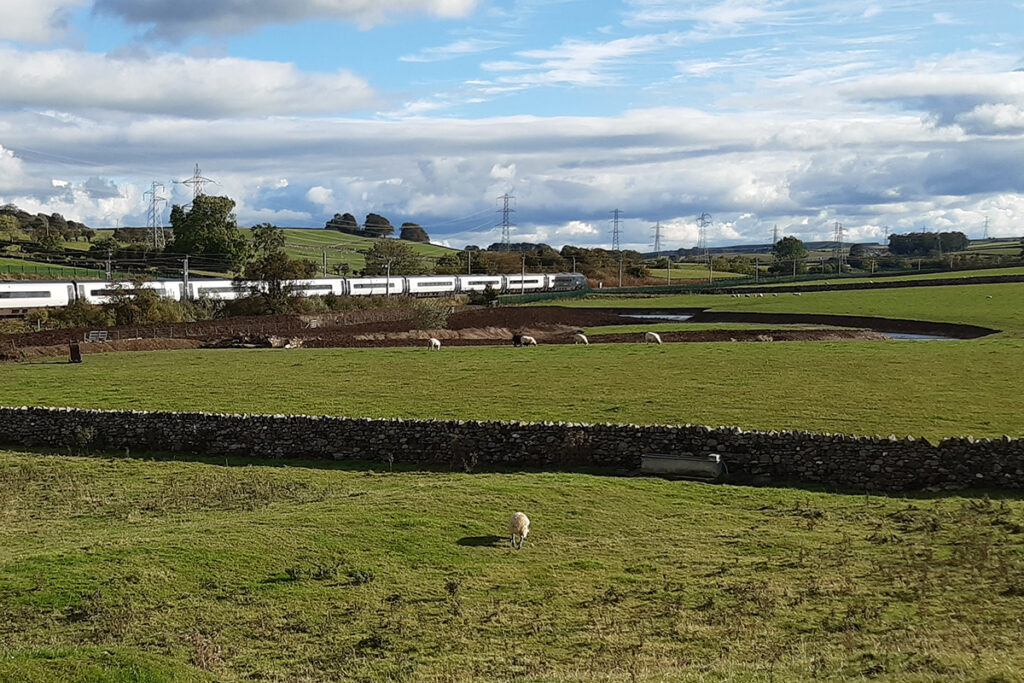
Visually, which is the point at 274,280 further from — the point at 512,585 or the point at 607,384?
the point at 512,585

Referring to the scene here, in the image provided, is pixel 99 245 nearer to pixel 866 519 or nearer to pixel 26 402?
pixel 26 402

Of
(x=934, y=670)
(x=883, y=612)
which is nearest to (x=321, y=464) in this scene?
(x=883, y=612)

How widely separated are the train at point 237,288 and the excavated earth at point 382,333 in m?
14.9

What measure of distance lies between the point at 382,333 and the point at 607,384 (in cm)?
2892

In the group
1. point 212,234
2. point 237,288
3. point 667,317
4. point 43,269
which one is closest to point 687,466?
point 667,317

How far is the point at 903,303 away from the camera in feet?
247

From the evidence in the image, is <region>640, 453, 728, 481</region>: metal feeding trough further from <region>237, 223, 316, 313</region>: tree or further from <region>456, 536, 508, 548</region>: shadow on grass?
<region>237, 223, 316, 313</region>: tree

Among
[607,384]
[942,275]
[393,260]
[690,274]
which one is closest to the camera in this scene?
[607,384]

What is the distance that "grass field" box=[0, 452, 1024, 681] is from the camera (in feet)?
41.4

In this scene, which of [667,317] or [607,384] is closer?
[607,384]

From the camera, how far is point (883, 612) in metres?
14.2

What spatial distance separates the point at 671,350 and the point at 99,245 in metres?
122

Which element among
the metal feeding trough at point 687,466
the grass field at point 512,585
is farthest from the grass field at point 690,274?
the grass field at point 512,585

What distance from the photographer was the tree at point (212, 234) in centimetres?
14100
